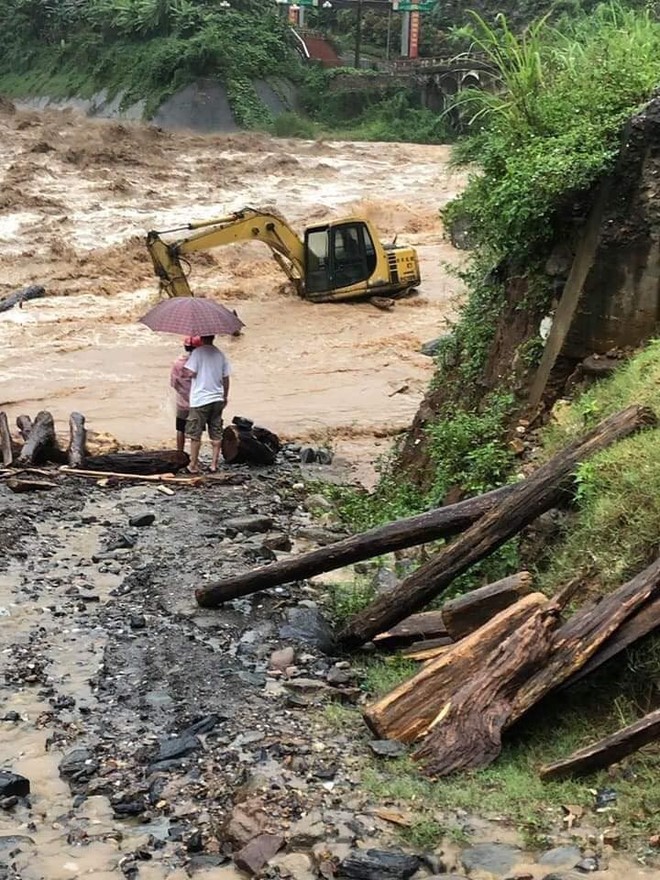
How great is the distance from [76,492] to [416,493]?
11.7 feet

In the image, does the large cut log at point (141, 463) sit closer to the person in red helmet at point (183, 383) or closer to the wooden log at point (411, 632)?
the person in red helmet at point (183, 383)

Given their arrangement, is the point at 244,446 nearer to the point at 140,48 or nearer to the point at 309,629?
the point at 309,629

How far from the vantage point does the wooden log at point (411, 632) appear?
256 inches

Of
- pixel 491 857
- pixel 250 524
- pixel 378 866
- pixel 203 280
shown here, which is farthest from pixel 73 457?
pixel 203 280

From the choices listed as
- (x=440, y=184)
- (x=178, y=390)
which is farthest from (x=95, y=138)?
(x=178, y=390)

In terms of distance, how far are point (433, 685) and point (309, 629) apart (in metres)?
1.73

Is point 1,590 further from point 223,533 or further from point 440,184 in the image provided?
point 440,184

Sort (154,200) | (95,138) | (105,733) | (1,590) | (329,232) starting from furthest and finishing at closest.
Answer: (95,138)
(154,200)
(329,232)
(1,590)
(105,733)

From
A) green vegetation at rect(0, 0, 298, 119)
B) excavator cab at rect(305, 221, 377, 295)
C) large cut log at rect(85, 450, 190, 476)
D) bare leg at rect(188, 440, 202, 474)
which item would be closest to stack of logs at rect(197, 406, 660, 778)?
bare leg at rect(188, 440, 202, 474)

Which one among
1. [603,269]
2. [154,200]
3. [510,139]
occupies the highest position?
[510,139]

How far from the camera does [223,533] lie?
932cm

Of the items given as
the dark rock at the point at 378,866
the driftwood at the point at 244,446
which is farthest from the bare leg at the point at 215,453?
the dark rock at the point at 378,866

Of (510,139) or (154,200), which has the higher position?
(510,139)

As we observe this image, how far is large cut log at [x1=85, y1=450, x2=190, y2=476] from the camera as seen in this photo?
38.7ft
